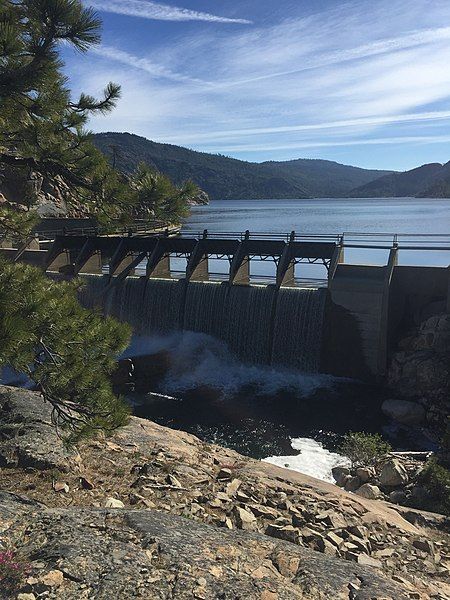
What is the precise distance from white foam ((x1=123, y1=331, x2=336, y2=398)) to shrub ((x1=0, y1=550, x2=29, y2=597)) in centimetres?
1805

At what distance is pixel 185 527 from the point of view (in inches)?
250

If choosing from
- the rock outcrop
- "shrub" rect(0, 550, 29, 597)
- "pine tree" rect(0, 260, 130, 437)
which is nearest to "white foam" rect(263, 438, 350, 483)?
the rock outcrop

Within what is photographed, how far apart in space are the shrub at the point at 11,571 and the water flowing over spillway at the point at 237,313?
2089cm

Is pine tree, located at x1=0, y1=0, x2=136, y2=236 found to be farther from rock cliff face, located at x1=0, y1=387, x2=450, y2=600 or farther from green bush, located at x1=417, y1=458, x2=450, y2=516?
green bush, located at x1=417, y1=458, x2=450, y2=516

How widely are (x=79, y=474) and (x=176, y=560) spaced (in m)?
3.08

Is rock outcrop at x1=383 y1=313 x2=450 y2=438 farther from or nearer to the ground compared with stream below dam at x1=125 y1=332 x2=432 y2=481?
farther from the ground

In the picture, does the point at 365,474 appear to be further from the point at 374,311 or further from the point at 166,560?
the point at 374,311

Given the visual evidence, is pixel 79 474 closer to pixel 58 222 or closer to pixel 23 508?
pixel 23 508

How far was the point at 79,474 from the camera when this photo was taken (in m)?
7.90

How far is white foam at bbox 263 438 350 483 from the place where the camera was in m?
15.6

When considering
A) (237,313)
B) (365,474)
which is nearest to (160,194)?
(365,474)

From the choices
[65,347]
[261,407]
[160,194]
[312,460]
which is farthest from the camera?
[261,407]

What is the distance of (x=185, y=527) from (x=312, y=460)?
1112 cm

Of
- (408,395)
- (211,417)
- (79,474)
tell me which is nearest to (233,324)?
(211,417)
